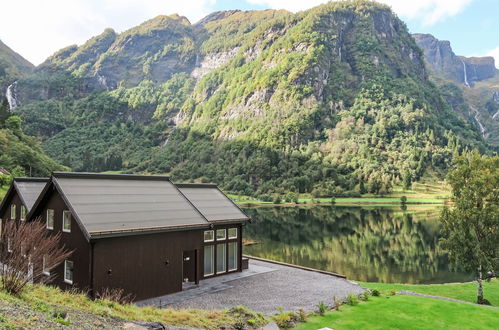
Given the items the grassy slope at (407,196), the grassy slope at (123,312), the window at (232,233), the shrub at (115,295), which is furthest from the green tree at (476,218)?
the grassy slope at (407,196)

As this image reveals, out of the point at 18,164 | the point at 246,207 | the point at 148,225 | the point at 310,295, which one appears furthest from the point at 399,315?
the point at 246,207

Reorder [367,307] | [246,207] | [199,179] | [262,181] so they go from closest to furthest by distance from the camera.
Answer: [367,307]
[246,207]
[262,181]
[199,179]

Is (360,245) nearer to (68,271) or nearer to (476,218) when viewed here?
(476,218)

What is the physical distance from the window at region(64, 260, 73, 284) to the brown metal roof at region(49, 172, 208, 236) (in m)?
3.28

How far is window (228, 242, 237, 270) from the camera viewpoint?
2898 cm

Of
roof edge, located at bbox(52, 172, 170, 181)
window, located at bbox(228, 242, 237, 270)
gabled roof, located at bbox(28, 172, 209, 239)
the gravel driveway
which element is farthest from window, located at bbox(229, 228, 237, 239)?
roof edge, located at bbox(52, 172, 170, 181)

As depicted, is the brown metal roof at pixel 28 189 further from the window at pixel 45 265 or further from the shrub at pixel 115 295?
the shrub at pixel 115 295

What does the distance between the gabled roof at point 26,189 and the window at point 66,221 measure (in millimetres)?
8022

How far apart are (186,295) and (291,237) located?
146ft

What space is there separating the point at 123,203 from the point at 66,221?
10.6 feet

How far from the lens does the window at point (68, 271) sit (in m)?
21.2

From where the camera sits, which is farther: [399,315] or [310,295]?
[310,295]

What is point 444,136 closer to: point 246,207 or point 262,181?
point 262,181

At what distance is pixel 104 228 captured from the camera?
20016 mm
